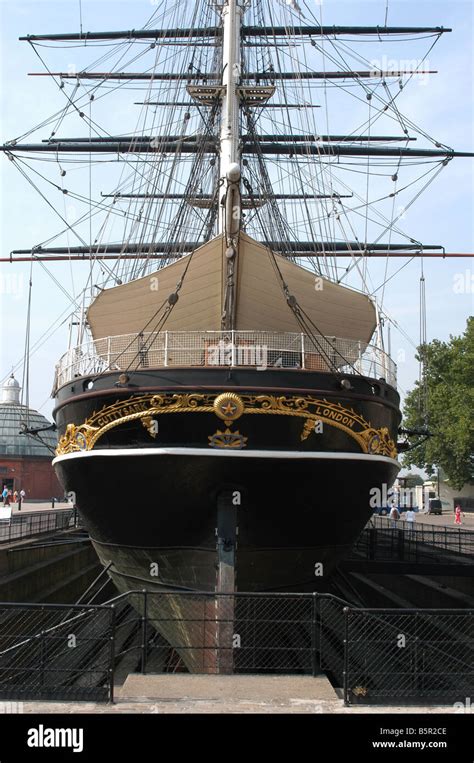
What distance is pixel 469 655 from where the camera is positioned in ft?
37.5

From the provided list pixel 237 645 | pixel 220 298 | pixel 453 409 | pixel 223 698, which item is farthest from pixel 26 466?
pixel 223 698

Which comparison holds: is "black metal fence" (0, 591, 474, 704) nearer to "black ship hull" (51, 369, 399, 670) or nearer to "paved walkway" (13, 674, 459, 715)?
"paved walkway" (13, 674, 459, 715)

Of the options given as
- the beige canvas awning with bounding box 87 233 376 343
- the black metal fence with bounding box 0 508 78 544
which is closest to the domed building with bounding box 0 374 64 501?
the black metal fence with bounding box 0 508 78 544

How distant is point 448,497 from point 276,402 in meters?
57.6

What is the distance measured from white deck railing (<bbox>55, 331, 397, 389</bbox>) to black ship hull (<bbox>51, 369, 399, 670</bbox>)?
38 cm

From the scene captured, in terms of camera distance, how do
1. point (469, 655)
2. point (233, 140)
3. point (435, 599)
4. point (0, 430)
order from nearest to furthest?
1. point (469, 655)
2. point (233, 140)
3. point (435, 599)
4. point (0, 430)

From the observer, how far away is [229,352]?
36.2ft

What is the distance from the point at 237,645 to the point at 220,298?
17.9 ft

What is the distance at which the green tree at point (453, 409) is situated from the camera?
48.4m

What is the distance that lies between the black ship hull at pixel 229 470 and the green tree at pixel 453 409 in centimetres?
3739

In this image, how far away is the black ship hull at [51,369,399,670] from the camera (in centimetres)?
1070
